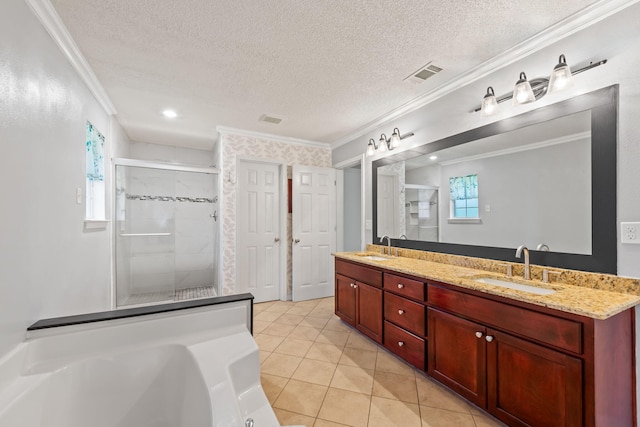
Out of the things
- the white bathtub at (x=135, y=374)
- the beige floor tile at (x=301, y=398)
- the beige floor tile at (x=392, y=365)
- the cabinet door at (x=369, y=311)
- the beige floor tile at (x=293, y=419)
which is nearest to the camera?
the white bathtub at (x=135, y=374)

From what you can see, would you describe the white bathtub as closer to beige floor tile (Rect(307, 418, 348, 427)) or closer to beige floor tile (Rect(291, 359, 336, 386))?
beige floor tile (Rect(307, 418, 348, 427))

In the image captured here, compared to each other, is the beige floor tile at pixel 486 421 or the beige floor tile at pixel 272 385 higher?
the beige floor tile at pixel 486 421

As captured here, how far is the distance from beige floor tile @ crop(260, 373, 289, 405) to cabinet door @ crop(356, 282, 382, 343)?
921 mm

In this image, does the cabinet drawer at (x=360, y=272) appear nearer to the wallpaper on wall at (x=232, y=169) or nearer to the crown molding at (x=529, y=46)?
the wallpaper on wall at (x=232, y=169)

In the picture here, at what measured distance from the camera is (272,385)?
196 cm

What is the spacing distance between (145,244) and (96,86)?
2.24 metres

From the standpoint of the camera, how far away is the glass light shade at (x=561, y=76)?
156cm

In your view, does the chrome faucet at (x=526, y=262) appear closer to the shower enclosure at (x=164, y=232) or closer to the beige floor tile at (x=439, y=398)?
the beige floor tile at (x=439, y=398)

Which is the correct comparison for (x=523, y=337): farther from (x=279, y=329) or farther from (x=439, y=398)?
(x=279, y=329)

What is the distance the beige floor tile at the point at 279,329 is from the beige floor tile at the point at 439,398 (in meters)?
1.39

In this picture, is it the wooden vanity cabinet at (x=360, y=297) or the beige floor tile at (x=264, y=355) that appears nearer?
the beige floor tile at (x=264, y=355)

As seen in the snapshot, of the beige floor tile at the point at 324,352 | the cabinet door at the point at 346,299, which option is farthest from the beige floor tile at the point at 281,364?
the cabinet door at the point at 346,299

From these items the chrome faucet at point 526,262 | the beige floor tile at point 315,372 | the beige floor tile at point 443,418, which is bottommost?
the beige floor tile at point 315,372

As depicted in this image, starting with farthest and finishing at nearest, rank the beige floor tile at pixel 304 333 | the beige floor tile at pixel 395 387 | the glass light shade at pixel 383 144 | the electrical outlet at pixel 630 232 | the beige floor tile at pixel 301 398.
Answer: the glass light shade at pixel 383 144, the beige floor tile at pixel 304 333, the beige floor tile at pixel 395 387, the beige floor tile at pixel 301 398, the electrical outlet at pixel 630 232
